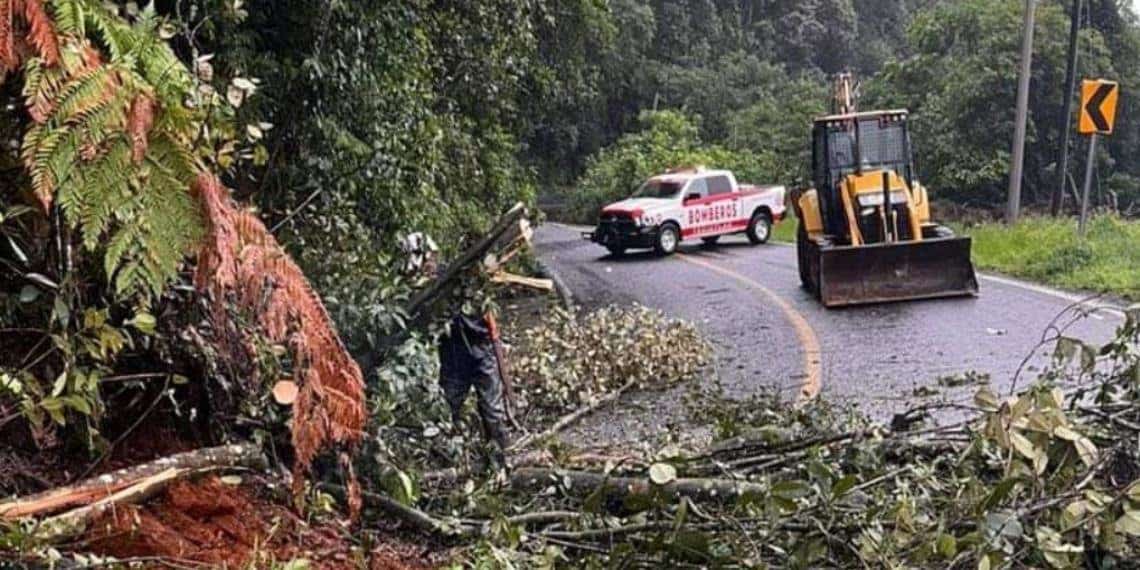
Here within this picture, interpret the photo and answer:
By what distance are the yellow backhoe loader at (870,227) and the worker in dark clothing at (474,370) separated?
25.0 ft

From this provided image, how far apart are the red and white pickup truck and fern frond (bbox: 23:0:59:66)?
19.9m

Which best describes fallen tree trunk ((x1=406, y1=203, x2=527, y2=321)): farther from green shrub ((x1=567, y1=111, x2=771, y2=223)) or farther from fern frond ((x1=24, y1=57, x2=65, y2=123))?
green shrub ((x1=567, y1=111, x2=771, y2=223))

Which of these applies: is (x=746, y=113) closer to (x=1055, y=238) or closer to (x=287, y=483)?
(x=1055, y=238)

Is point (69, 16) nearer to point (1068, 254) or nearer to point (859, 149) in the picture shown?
point (859, 149)

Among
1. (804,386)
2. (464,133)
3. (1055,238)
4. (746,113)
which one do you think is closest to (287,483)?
(804,386)

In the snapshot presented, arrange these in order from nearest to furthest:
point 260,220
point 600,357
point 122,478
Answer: point 122,478
point 260,220
point 600,357

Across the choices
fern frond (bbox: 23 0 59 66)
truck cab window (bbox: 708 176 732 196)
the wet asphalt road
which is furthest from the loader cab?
fern frond (bbox: 23 0 59 66)

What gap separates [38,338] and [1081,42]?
29618 mm

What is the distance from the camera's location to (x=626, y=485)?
4.24 meters

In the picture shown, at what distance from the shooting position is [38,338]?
3355 millimetres

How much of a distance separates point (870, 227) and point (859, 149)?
121cm

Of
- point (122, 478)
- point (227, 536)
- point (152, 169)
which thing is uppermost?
point (152, 169)

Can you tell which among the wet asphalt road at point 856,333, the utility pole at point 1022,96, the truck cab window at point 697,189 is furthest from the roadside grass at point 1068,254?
the truck cab window at point 697,189

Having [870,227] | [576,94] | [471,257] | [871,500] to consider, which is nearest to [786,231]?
[576,94]
